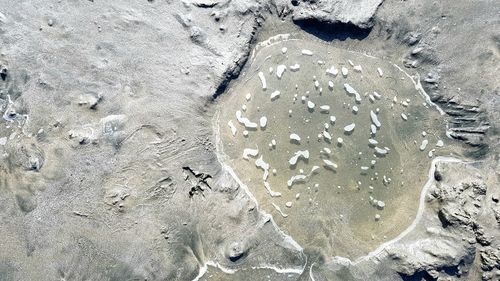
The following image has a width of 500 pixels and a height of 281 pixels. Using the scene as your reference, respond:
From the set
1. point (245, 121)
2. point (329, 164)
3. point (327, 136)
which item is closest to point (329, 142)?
point (327, 136)

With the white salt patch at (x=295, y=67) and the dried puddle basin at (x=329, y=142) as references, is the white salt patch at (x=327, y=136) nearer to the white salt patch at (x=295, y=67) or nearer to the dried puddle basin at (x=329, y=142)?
the dried puddle basin at (x=329, y=142)

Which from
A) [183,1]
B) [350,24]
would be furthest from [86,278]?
[350,24]

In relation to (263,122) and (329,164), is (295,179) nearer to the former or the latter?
(329,164)

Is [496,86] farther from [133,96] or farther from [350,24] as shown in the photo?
[133,96]

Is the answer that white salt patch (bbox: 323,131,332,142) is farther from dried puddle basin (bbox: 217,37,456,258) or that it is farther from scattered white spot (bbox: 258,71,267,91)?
scattered white spot (bbox: 258,71,267,91)

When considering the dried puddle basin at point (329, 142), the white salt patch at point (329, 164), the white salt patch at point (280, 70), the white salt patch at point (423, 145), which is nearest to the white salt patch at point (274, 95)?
the dried puddle basin at point (329, 142)

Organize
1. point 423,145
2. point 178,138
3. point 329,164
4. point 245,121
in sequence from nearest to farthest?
point 178,138
point 245,121
point 329,164
point 423,145
